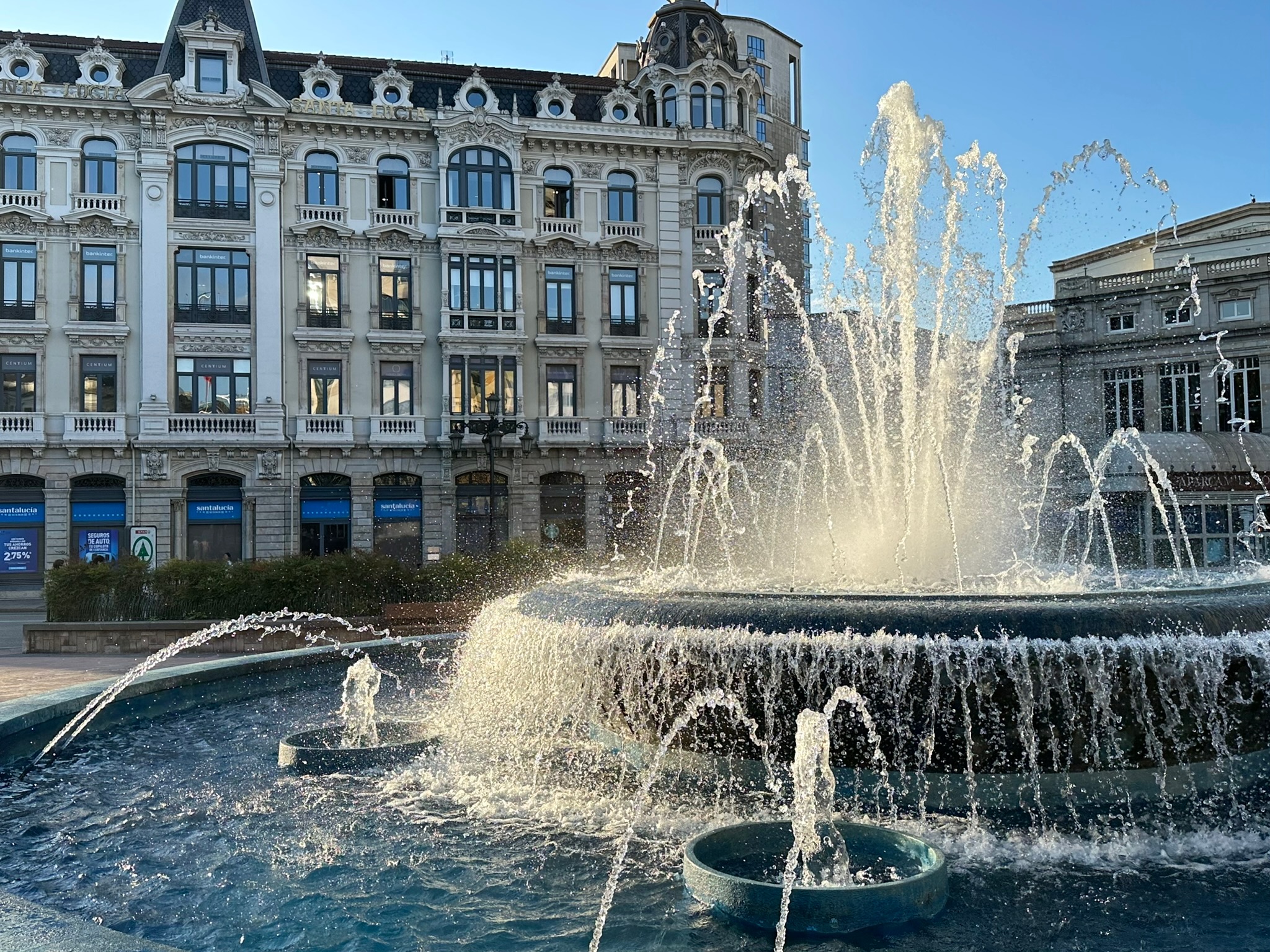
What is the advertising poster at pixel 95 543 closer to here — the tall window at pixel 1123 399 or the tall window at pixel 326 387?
the tall window at pixel 326 387

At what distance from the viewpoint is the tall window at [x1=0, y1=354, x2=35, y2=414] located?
32719mm

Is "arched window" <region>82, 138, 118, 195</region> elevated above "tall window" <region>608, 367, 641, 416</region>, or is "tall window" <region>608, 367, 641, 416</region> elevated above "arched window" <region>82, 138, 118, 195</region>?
"arched window" <region>82, 138, 118, 195</region>

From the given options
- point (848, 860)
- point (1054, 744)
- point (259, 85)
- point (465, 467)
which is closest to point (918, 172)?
point (1054, 744)

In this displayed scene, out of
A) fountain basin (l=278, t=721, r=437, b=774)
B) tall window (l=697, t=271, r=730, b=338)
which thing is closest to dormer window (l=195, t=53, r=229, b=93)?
tall window (l=697, t=271, r=730, b=338)

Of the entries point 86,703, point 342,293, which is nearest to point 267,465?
point 342,293

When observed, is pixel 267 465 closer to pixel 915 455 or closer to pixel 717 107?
pixel 717 107

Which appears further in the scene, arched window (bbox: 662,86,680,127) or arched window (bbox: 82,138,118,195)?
arched window (bbox: 662,86,680,127)

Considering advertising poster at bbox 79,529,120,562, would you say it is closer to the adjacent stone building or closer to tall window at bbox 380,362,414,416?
tall window at bbox 380,362,414,416

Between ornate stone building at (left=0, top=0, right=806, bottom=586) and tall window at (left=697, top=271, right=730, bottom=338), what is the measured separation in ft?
0.78

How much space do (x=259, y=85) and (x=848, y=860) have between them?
3414 cm

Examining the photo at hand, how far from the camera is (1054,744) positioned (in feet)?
21.9

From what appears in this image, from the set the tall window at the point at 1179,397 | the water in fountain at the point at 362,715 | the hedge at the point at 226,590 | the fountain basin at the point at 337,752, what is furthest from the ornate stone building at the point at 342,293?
the fountain basin at the point at 337,752

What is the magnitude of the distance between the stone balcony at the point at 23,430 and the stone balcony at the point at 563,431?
15307mm

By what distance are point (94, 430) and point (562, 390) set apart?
14857mm
